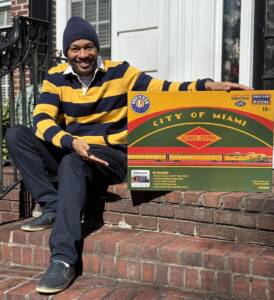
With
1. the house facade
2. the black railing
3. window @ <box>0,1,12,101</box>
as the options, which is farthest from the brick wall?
window @ <box>0,1,12,101</box>

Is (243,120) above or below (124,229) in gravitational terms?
above

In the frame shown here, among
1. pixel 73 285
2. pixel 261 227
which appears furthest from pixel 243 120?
pixel 73 285

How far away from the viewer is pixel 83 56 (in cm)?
287

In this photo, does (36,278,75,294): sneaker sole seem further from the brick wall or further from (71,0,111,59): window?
(71,0,111,59): window

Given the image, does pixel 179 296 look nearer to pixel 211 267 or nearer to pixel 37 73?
pixel 211 267

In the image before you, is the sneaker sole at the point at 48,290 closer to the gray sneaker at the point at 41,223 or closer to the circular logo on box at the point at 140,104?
the gray sneaker at the point at 41,223

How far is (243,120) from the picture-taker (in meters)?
2.61

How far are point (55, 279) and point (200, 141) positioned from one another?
3.54 feet

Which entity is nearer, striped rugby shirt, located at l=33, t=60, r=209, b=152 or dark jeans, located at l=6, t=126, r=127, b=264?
dark jeans, located at l=6, t=126, r=127, b=264

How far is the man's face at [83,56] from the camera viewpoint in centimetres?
288

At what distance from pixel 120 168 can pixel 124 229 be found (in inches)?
14.6

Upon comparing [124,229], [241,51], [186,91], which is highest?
[241,51]

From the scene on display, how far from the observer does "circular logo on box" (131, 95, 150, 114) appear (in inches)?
107

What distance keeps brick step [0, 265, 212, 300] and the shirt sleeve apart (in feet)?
2.52
